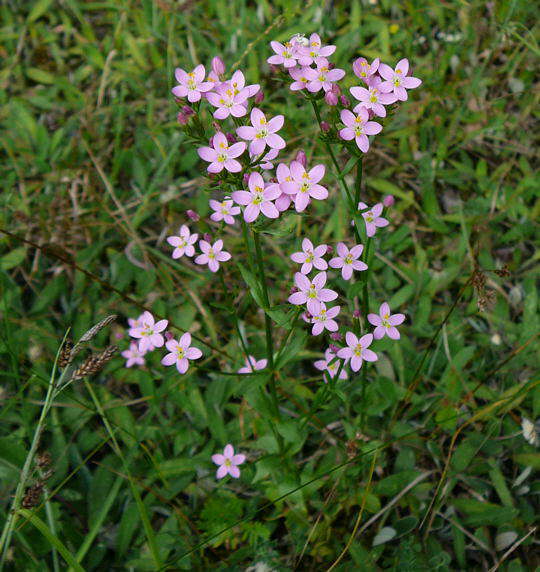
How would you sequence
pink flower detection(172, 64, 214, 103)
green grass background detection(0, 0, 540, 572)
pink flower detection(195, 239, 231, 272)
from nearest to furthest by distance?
pink flower detection(172, 64, 214, 103)
pink flower detection(195, 239, 231, 272)
green grass background detection(0, 0, 540, 572)

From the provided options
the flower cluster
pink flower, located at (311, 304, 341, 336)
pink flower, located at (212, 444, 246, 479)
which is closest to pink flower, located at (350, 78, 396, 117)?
pink flower, located at (311, 304, 341, 336)

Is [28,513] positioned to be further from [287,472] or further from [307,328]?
[307,328]

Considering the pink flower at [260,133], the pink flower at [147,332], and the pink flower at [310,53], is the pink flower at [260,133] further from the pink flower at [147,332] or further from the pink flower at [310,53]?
the pink flower at [147,332]

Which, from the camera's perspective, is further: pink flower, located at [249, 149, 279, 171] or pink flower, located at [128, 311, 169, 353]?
pink flower, located at [128, 311, 169, 353]

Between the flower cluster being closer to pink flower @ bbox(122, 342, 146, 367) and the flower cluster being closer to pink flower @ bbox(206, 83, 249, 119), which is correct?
pink flower @ bbox(122, 342, 146, 367)

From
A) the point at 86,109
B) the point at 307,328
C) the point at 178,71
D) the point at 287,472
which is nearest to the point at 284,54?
the point at 178,71

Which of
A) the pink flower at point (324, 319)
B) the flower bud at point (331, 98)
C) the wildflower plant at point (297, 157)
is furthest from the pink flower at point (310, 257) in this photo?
the flower bud at point (331, 98)
